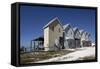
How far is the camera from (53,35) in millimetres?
3680

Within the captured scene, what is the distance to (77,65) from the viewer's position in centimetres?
382

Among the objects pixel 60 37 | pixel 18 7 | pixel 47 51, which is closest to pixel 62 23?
pixel 60 37

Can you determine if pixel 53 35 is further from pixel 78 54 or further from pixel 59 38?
pixel 78 54

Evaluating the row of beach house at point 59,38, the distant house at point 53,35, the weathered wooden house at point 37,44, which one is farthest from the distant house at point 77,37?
the weathered wooden house at point 37,44

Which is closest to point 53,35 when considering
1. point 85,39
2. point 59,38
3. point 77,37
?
point 59,38

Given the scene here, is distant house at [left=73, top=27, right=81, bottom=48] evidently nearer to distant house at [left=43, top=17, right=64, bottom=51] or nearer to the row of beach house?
the row of beach house

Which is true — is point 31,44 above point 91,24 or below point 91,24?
below

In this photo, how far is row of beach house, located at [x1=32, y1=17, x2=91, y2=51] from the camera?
3.62 metres

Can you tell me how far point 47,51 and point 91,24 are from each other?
30.3 inches

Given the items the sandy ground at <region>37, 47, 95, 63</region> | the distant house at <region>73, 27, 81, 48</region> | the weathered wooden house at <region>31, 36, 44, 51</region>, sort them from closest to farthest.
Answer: the weathered wooden house at <region>31, 36, 44, 51</region> → the sandy ground at <region>37, 47, 95, 63</region> → the distant house at <region>73, 27, 81, 48</region>

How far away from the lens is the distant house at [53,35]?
3.63 meters

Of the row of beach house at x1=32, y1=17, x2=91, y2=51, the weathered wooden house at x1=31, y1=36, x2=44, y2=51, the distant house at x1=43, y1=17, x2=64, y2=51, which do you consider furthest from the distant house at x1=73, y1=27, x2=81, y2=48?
the weathered wooden house at x1=31, y1=36, x2=44, y2=51
